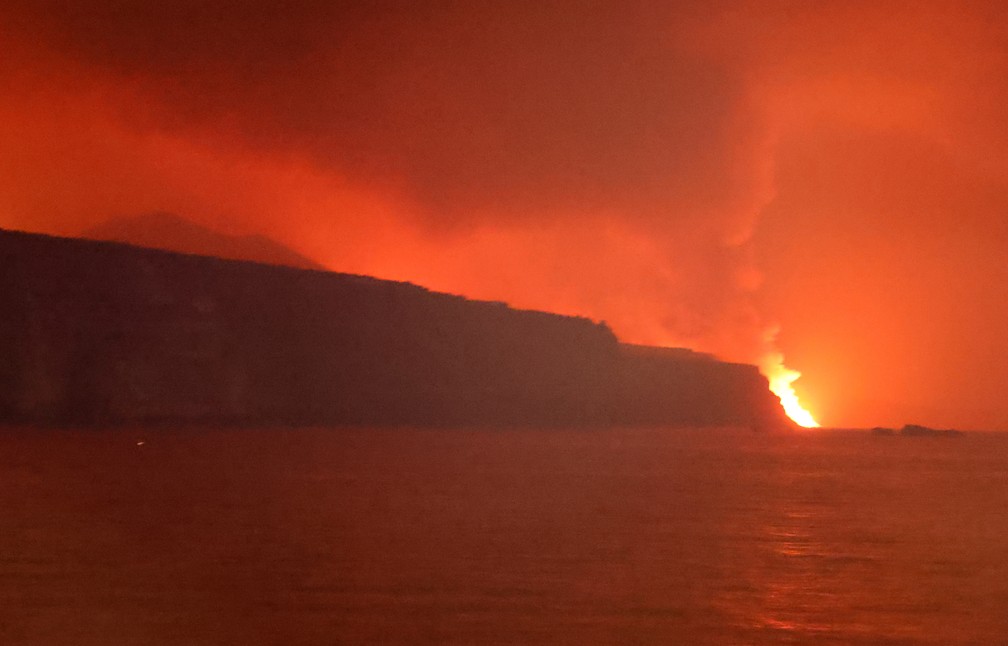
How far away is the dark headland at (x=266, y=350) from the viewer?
61.2 m

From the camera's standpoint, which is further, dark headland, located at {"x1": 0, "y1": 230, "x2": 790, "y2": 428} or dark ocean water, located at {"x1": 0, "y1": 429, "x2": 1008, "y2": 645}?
dark headland, located at {"x1": 0, "y1": 230, "x2": 790, "y2": 428}

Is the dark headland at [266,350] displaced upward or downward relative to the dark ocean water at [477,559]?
upward

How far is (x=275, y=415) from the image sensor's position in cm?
7188

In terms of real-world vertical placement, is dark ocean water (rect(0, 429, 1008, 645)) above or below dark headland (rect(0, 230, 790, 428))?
below

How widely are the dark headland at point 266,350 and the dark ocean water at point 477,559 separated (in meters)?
34.3

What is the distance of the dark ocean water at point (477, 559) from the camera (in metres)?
11.6

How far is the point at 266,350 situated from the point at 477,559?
60145mm

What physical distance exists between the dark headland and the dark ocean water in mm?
34264

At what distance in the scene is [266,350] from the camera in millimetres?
73688

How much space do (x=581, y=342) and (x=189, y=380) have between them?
42.8 m

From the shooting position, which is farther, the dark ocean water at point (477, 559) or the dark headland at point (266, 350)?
the dark headland at point (266, 350)

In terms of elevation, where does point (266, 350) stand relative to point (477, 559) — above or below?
above

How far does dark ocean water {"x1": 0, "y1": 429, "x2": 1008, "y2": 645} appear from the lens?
1159cm

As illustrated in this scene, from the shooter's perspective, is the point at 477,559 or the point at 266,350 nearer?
the point at 477,559
